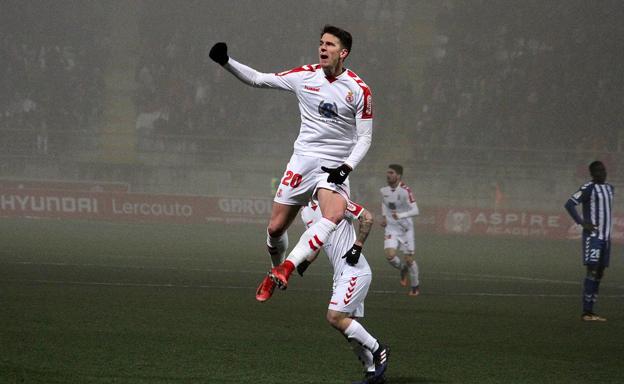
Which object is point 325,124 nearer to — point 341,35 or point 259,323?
point 341,35

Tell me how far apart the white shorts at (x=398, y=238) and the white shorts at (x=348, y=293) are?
9.74m

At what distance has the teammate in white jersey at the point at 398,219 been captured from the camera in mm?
17141

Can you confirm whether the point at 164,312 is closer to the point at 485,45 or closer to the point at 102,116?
the point at 102,116

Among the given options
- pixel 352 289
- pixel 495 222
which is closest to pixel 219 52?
pixel 352 289

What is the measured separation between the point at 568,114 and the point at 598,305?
30792 millimetres

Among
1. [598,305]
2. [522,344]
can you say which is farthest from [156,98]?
[522,344]

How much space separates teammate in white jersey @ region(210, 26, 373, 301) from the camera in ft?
25.5

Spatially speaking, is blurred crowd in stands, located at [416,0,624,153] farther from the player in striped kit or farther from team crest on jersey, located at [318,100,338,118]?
team crest on jersey, located at [318,100,338,118]

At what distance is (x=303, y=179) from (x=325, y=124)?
495 millimetres

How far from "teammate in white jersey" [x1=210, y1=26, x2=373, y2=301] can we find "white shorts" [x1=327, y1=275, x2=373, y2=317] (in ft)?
1.67

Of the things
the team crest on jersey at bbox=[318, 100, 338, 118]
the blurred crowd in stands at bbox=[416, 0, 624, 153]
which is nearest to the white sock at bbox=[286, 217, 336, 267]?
the team crest on jersey at bbox=[318, 100, 338, 118]

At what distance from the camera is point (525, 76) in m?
46.3

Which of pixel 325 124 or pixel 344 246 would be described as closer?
pixel 344 246

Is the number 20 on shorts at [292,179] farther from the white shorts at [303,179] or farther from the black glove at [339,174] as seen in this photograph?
the black glove at [339,174]
